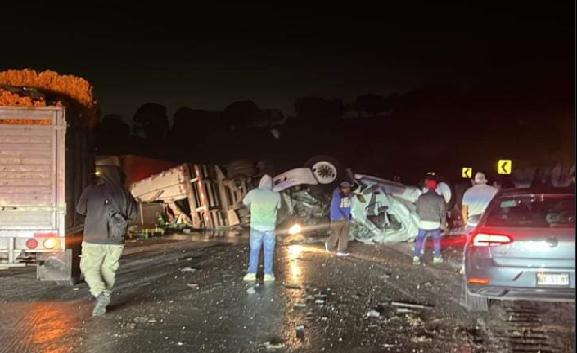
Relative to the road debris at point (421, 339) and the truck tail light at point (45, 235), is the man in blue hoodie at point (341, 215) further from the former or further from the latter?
the road debris at point (421, 339)

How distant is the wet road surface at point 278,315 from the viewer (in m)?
6.29

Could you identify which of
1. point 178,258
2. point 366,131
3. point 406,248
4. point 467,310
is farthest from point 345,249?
point 366,131

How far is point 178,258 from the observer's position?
12.7 metres

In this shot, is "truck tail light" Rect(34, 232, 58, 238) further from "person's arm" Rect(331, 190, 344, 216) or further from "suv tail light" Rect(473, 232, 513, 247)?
"person's arm" Rect(331, 190, 344, 216)

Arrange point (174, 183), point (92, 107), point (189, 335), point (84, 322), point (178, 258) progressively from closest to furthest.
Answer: point (189, 335) < point (84, 322) < point (92, 107) < point (178, 258) < point (174, 183)

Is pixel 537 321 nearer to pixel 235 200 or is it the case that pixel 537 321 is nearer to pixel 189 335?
pixel 189 335

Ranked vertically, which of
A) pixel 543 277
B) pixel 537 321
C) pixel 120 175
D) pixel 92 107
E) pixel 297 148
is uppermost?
pixel 297 148

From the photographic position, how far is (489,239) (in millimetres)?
6941

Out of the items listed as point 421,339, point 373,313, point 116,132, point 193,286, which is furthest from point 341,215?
point 116,132

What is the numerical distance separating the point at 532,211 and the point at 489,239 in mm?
869

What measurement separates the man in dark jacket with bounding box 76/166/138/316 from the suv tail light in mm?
4025

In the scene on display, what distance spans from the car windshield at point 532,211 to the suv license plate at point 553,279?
1.83 feet

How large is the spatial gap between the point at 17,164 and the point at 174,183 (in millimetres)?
10789

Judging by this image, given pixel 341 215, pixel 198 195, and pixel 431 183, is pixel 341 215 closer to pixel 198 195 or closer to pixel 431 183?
pixel 431 183
